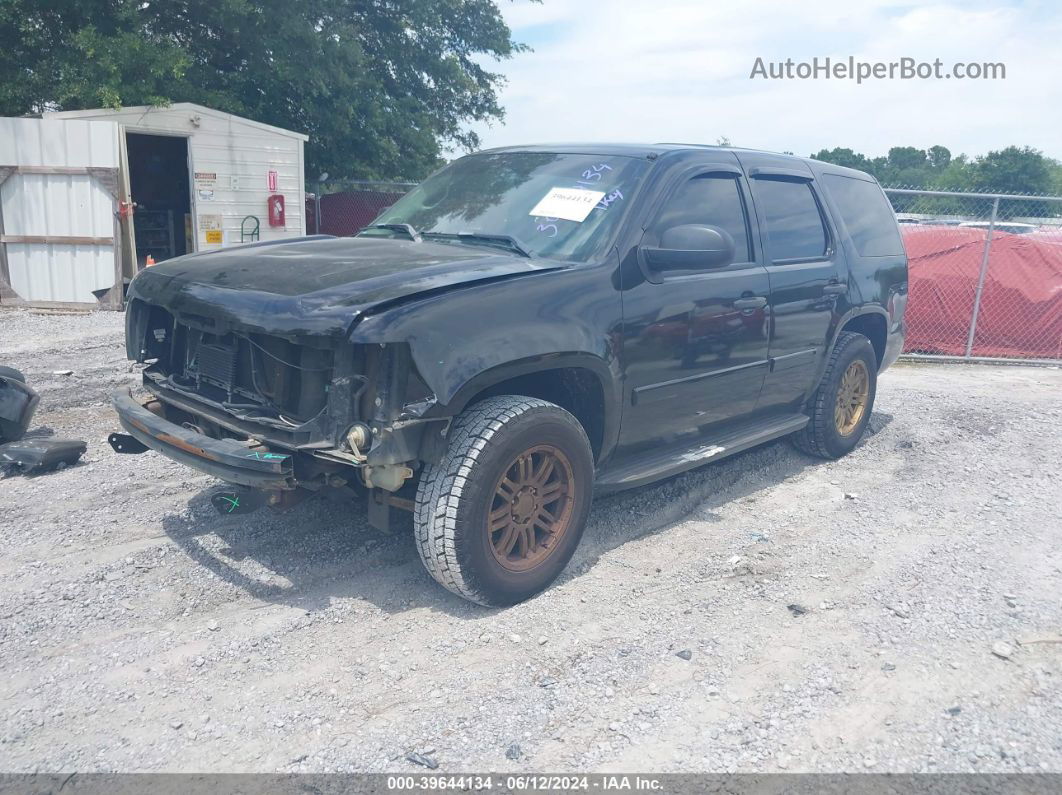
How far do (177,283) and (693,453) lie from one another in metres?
2.71

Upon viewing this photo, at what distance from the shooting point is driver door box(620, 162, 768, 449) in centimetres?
423

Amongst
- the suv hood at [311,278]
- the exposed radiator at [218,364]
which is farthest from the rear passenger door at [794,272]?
the exposed radiator at [218,364]

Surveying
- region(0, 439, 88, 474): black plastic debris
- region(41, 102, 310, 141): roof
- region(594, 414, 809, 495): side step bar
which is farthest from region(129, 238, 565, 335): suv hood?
region(41, 102, 310, 141): roof

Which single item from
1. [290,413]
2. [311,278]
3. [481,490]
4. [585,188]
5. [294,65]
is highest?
[294,65]

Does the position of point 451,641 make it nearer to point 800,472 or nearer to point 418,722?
point 418,722

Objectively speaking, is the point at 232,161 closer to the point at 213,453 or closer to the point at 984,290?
the point at 984,290

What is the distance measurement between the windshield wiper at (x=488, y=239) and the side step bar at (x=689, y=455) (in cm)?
115

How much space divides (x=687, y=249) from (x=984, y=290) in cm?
780

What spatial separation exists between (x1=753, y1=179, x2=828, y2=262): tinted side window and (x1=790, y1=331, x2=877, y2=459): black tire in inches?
28.4

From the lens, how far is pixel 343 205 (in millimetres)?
17375

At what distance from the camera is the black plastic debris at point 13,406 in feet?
18.0

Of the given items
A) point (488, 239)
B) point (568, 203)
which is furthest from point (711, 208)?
point (488, 239)

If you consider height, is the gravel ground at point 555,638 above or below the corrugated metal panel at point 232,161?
below

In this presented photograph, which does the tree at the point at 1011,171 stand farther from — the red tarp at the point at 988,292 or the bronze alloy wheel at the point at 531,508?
the bronze alloy wheel at the point at 531,508
